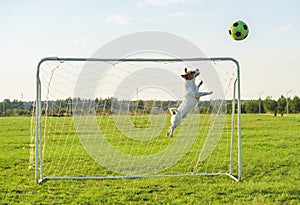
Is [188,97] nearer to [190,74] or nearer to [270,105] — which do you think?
[190,74]

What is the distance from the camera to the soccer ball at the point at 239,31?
26.1 ft

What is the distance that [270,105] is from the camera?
50656mm

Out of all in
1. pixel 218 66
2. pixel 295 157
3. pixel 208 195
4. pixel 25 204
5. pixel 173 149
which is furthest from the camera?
pixel 173 149

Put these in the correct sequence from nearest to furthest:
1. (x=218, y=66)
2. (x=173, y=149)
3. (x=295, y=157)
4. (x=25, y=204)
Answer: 1. (x=25, y=204)
2. (x=218, y=66)
3. (x=295, y=157)
4. (x=173, y=149)

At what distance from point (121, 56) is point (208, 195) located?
313cm

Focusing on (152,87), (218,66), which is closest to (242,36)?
(218,66)

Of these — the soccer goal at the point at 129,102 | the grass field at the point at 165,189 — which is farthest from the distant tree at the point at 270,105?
the grass field at the point at 165,189

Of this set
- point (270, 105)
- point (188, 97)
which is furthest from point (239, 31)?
point (270, 105)

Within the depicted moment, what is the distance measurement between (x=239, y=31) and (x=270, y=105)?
44646mm

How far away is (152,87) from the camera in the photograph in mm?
8758

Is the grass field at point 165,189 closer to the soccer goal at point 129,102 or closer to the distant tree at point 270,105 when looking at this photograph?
the soccer goal at point 129,102

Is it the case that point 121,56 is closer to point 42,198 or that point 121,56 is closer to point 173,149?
point 42,198

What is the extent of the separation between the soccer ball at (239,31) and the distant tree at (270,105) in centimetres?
4330

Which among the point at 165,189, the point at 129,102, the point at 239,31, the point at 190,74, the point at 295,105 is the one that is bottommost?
the point at 165,189
